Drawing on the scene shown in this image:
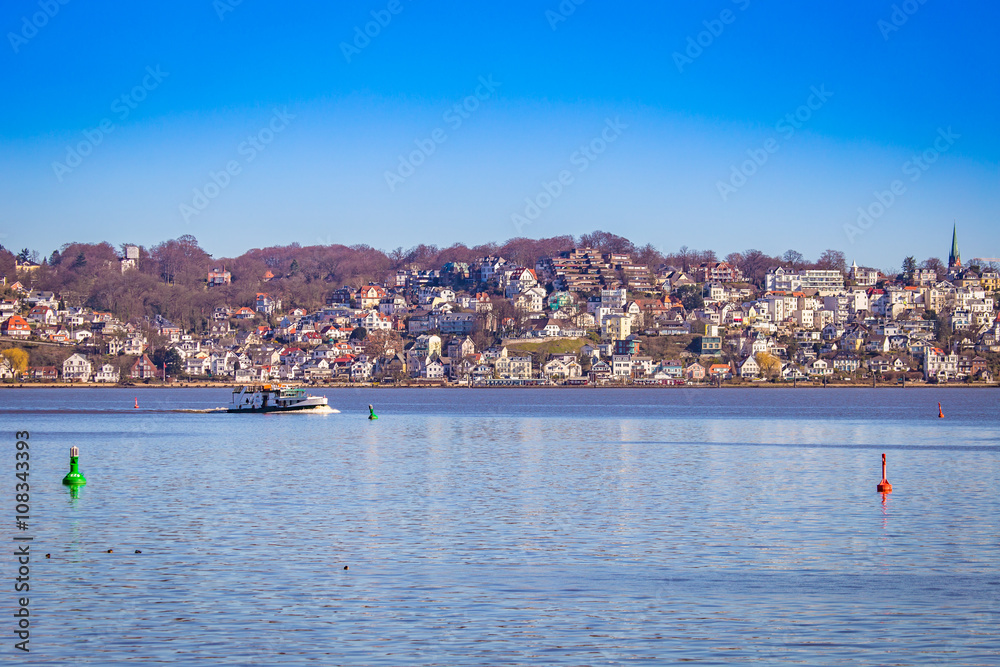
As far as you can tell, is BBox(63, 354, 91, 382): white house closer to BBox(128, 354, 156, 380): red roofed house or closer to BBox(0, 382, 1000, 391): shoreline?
BBox(0, 382, 1000, 391): shoreline

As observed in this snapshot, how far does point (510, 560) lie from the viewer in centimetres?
1975

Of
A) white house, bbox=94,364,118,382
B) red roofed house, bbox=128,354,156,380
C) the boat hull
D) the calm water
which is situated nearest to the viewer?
the calm water

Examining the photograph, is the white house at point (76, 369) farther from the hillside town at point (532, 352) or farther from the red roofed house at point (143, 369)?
the red roofed house at point (143, 369)

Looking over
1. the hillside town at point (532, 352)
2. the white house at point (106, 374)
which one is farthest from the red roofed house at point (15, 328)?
the white house at point (106, 374)

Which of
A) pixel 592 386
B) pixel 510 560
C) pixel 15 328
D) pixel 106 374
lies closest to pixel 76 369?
pixel 106 374

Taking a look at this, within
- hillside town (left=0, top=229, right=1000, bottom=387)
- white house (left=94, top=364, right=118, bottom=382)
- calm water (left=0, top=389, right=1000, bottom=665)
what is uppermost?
hillside town (left=0, top=229, right=1000, bottom=387)

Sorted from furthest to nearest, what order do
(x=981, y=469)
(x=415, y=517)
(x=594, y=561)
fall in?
(x=981, y=469) < (x=415, y=517) < (x=594, y=561)

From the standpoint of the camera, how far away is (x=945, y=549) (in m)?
21.3

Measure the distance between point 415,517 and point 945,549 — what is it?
11.4m

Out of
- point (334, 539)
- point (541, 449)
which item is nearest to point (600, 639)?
point (334, 539)

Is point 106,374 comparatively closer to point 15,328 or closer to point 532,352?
point 15,328

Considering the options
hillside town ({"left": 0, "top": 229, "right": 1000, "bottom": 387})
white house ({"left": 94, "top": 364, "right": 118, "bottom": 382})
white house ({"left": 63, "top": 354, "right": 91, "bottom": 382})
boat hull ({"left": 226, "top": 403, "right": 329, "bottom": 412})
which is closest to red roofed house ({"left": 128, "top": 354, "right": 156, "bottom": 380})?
hillside town ({"left": 0, "top": 229, "right": 1000, "bottom": 387})

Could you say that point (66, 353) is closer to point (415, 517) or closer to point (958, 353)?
point (958, 353)

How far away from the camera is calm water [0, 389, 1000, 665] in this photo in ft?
46.3
